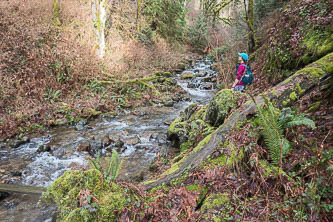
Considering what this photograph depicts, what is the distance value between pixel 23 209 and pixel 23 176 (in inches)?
61.2

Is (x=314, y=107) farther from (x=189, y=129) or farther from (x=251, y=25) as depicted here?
(x=251, y=25)

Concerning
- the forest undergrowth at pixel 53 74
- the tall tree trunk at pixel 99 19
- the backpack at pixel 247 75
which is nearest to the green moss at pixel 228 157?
the backpack at pixel 247 75

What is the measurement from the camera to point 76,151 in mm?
6820

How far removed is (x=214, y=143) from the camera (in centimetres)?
360

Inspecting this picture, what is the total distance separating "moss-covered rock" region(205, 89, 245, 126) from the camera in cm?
495

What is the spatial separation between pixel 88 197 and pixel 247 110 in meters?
2.94

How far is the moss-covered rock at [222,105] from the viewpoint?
16.2 ft

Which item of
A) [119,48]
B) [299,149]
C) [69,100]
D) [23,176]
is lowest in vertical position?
[23,176]

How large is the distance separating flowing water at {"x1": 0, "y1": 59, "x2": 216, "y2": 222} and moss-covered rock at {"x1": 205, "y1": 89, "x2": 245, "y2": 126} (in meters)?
2.01

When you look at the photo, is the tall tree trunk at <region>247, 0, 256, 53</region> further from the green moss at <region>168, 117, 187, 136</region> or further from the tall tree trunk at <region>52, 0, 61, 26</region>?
the tall tree trunk at <region>52, 0, 61, 26</region>

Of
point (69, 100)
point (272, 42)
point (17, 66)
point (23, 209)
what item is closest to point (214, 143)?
point (23, 209)

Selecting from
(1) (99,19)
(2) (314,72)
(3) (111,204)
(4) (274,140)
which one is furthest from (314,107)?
(1) (99,19)

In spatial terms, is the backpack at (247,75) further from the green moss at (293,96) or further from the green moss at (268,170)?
the green moss at (268,170)

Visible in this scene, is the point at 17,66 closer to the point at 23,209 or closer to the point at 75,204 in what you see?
the point at 23,209
